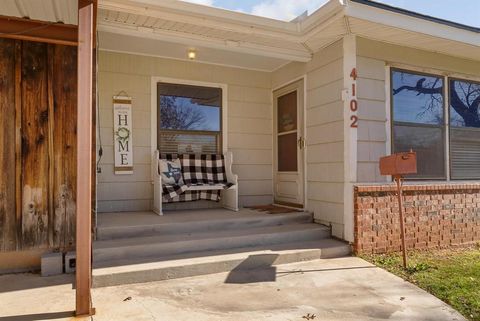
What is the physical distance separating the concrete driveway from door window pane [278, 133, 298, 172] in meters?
2.19

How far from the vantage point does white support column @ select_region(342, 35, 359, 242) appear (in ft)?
14.4

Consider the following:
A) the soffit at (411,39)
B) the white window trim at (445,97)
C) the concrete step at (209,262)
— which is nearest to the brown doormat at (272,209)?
the concrete step at (209,262)

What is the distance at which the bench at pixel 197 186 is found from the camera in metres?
5.07

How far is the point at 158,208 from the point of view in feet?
16.3

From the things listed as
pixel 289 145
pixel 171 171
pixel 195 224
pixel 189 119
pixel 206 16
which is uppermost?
pixel 206 16

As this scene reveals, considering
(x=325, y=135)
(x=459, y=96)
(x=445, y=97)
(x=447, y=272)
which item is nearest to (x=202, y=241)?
(x=325, y=135)

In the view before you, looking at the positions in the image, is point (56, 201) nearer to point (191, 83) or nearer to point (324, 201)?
point (191, 83)

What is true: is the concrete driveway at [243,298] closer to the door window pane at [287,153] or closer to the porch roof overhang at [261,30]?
the door window pane at [287,153]

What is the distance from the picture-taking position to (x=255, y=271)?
3.75 m

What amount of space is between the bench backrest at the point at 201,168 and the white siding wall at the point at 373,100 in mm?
2110

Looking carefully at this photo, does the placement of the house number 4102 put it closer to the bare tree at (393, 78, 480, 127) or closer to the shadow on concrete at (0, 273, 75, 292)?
the bare tree at (393, 78, 480, 127)

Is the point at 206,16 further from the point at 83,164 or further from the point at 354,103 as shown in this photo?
the point at 83,164

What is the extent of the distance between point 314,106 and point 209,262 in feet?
8.55

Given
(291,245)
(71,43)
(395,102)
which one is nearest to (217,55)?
(71,43)
